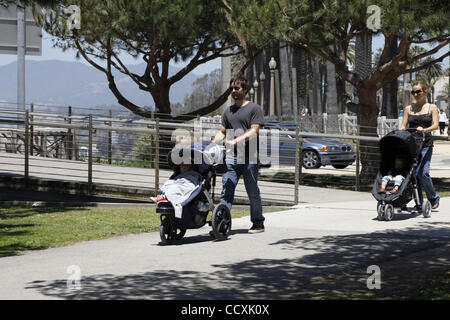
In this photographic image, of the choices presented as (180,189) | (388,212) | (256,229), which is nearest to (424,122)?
(388,212)

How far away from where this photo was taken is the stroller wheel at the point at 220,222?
30.7ft

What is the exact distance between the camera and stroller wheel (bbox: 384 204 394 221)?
1106 centimetres

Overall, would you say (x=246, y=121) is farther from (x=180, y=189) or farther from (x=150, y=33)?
(x=150, y=33)

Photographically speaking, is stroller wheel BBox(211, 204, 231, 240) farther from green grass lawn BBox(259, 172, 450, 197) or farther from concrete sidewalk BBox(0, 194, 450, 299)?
green grass lawn BBox(259, 172, 450, 197)

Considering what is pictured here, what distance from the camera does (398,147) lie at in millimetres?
11297

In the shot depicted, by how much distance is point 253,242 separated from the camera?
30.6 feet

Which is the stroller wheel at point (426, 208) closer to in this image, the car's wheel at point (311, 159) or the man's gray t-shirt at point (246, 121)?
the man's gray t-shirt at point (246, 121)

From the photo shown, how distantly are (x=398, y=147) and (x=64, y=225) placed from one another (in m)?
4.97

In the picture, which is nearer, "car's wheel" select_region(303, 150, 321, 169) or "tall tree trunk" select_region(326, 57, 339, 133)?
"car's wheel" select_region(303, 150, 321, 169)

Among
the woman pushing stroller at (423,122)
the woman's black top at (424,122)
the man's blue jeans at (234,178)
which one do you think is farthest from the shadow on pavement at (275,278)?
the woman's black top at (424,122)

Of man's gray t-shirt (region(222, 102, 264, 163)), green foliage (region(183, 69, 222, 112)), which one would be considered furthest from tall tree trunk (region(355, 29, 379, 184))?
green foliage (region(183, 69, 222, 112))

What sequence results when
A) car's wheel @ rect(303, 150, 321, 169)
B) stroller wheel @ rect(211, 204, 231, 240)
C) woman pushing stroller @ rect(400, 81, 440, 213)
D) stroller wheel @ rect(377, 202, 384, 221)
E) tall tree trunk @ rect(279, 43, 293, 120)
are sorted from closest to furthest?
1. stroller wheel @ rect(211, 204, 231, 240)
2. stroller wheel @ rect(377, 202, 384, 221)
3. woman pushing stroller @ rect(400, 81, 440, 213)
4. car's wheel @ rect(303, 150, 321, 169)
5. tall tree trunk @ rect(279, 43, 293, 120)
